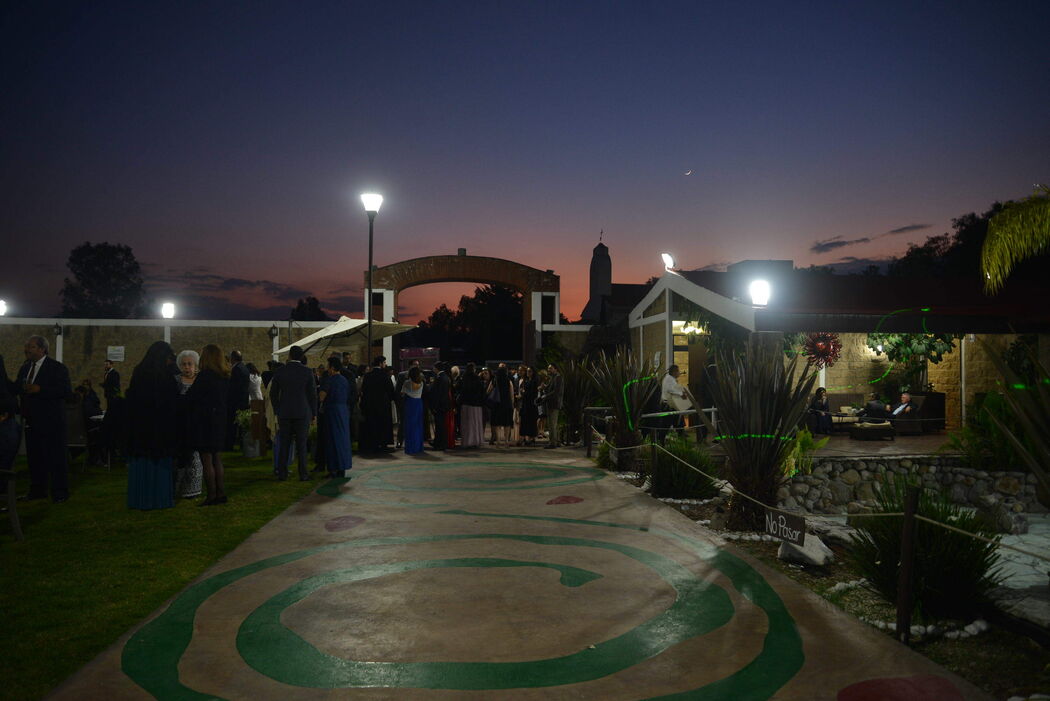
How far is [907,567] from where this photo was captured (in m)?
4.12

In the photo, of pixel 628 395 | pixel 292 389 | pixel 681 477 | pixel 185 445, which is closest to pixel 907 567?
pixel 681 477

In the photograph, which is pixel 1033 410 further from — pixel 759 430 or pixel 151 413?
pixel 151 413

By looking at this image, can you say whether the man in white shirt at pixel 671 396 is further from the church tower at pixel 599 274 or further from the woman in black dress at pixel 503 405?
the church tower at pixel 599 274

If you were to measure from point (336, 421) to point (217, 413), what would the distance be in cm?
233

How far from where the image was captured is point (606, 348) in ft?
69.7

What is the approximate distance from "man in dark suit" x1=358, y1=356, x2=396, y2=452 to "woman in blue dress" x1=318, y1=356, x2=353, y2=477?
96.3 inches

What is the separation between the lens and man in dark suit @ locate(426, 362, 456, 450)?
13.5 metres

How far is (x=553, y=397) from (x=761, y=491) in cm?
755

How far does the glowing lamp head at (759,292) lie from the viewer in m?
12.4

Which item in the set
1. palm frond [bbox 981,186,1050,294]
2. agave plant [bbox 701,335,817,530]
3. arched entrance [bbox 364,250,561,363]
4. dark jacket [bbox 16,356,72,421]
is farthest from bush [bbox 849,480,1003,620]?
arched entrance [bbox 364,250,561,363]

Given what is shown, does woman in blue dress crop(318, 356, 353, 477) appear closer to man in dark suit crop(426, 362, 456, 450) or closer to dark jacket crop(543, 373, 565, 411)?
man in dark suit crop(426, 362, 456, 450)

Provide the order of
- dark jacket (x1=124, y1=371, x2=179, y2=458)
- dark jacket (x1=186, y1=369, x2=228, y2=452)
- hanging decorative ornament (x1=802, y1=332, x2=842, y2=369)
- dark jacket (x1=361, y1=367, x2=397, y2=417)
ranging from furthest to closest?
hanging decorative ornament (x1=802, y1=332, x2=842, y2=369), dark jacket (x1=361, y1=367, x2=397, y2=417), dark jacket (x1=186, y1=369, x2=228, y2=452), dark jacket (x1=124, y1=371, x2=179, y2=458)

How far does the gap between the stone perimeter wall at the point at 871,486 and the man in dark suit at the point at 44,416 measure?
1077 cm

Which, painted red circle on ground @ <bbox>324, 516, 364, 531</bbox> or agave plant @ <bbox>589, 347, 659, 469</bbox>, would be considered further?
agave plant @ <bbox>589, 347, 659, 469</bbox>
